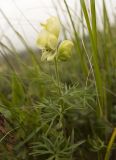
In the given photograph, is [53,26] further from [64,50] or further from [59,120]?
[59,120]

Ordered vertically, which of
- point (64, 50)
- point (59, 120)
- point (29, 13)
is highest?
point (29, 13)

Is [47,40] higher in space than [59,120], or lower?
higher

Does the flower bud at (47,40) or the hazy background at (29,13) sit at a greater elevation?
the hazy background at (29,13)

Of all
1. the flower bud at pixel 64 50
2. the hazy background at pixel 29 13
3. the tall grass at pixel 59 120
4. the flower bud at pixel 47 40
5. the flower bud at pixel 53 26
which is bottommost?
the tall grass at pixel 59 120

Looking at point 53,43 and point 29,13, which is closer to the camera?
point 53,43

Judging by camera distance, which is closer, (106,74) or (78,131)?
(78,131)

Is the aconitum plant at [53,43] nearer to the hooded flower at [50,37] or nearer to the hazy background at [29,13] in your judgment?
the hooded flower at [50,37]

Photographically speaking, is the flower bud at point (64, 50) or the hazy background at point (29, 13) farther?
the hazy background at point (29, 13)

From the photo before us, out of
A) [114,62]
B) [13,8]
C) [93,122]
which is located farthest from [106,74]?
[13,8]

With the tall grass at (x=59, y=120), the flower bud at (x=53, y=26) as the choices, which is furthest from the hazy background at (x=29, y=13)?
the flower bud at (x=53, y=26)

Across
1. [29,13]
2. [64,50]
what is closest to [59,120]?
[64,50]

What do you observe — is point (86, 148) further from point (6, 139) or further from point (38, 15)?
point (38, 15)
